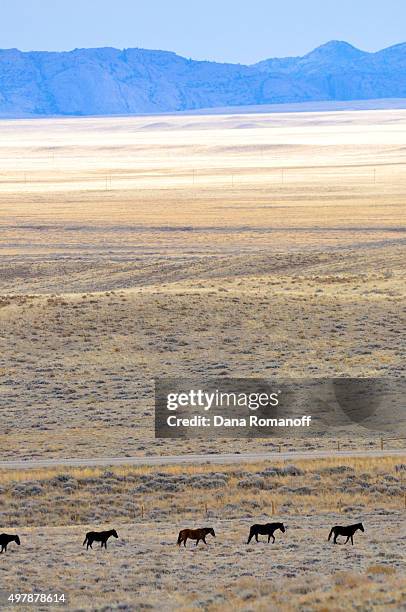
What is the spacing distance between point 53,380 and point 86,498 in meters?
12.8

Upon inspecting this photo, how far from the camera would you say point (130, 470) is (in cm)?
2653

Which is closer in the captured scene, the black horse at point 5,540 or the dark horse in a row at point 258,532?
the black horse at point 5,540

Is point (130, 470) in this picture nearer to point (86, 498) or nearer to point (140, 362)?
point (86, 498)

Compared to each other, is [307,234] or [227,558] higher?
[307,234]

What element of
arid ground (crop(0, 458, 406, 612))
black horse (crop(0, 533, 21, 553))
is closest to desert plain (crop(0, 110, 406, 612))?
arid ground (crop(0, 458, 406, 612))

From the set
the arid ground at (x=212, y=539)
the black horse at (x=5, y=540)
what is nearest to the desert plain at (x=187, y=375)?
the arid ground at (x=212, y=539)

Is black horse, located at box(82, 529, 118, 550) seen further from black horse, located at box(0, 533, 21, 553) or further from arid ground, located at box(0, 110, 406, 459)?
arid ground, located at box(0, 110, 406, 459)

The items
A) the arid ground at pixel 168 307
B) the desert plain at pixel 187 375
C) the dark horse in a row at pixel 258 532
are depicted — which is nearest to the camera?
the desert plain at pixel 187 375

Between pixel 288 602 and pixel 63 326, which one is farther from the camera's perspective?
pixel 63 326

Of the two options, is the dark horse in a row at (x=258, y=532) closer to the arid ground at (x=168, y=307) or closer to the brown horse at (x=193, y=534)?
the brown horse at (x=193, y=534)

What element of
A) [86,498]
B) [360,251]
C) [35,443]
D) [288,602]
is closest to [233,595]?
[288,602]

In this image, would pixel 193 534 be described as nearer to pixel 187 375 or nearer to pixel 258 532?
pixel 258 532

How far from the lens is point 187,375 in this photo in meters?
37.2

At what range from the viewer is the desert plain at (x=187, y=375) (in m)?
18.1
